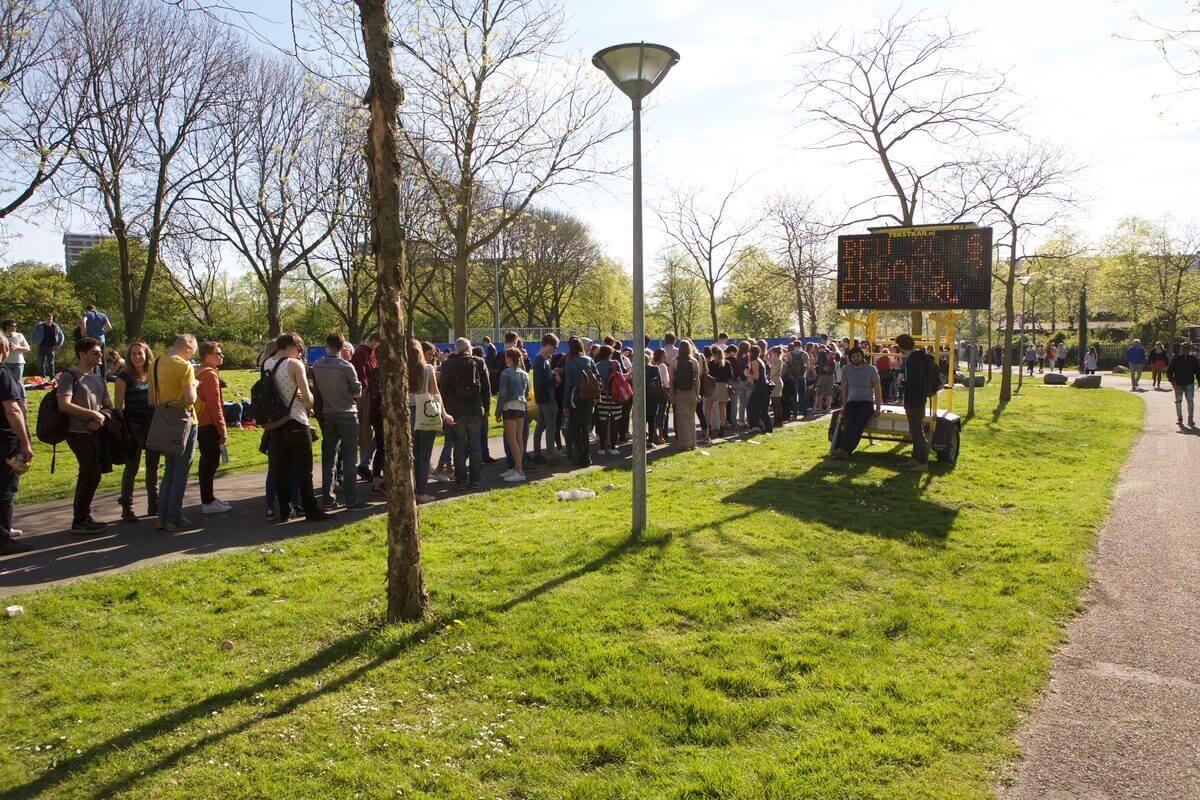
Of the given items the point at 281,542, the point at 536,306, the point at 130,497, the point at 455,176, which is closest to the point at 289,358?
the point at 281,542

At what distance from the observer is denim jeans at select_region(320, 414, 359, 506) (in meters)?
8.79

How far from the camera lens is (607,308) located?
215 ft

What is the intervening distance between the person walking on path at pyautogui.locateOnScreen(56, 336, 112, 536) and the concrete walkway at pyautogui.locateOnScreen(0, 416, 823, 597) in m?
0.32

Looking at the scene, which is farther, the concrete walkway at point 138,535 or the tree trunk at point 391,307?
the concrete walkway at point 138,535

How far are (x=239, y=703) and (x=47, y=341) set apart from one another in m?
19.1

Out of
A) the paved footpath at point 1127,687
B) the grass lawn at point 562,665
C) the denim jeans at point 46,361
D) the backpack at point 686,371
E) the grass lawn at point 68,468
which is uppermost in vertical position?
the denim jeans at point 46,361

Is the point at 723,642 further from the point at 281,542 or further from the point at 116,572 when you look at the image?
the point at 116,572

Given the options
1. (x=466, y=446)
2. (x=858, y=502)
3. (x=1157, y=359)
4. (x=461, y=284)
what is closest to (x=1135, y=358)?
(x=1157, y=359)

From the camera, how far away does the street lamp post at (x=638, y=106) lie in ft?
22.8

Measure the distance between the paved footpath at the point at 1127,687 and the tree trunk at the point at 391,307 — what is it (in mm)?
3617

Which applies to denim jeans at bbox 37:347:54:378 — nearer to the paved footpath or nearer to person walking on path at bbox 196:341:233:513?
person walking on path at bbox 196:341:233:513

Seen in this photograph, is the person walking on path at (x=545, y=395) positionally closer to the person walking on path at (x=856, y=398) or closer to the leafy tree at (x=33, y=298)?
the person walking on path at (x=856, y=398)

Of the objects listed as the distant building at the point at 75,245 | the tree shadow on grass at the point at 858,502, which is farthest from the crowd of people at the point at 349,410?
the distant building at the point at 75,245

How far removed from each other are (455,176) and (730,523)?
62.5 feet
